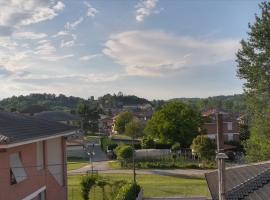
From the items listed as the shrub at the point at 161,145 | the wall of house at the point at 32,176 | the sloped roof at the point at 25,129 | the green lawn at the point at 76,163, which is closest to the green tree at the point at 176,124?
the shrub at the point at 161,145

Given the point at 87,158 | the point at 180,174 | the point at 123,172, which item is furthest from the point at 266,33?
the point at 87,158

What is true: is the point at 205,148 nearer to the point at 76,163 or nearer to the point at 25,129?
the point at 76,163

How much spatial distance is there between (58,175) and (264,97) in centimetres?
2082

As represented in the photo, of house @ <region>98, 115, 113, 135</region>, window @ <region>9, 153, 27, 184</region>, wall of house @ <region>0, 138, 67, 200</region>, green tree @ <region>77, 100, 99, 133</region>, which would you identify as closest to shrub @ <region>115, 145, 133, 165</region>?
wall of house @ <region>0, 138, 67, 200</region>

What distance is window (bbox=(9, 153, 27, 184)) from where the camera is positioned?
637 inches

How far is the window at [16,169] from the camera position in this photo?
1617cm

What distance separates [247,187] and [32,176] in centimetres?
939

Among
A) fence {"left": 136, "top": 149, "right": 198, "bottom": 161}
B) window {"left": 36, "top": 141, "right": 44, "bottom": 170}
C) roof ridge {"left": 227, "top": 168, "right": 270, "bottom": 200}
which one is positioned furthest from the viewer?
fence {"left": 136, "top": 149, "right": 198, "bottom": 161}

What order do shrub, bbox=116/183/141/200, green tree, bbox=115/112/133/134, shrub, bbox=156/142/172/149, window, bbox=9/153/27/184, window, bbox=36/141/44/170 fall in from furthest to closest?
green tree, bbox=115/112/133/134 → shrub, bbox=156/142/172/149 → shrub, bbox=116/183/141/200 → window, bbox=36/141/44/170 → window, bbox=9/153/27/184

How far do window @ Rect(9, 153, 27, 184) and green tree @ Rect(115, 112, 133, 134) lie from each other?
271ft

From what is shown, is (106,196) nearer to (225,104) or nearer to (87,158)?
(87,158)

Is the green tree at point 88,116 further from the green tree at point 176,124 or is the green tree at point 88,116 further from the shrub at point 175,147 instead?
the shrub at point 175,147

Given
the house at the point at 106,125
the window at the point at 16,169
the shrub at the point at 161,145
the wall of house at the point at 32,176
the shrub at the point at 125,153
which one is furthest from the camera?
the house at the point at 106,125

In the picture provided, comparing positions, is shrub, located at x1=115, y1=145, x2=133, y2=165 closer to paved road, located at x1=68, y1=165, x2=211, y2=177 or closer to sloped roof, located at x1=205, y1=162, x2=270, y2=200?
paved road, located at x1=68, y1=165, x2=211, y2=177
